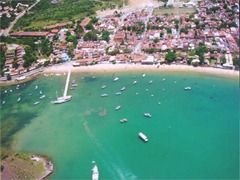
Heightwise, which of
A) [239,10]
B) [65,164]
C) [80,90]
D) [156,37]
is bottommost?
[65,164]

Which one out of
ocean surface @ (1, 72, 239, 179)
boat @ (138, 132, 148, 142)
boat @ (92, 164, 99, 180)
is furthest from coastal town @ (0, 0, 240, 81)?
boat @ (92, 164, 99, 180)

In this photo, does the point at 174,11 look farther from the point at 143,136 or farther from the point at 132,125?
the point at 143,136

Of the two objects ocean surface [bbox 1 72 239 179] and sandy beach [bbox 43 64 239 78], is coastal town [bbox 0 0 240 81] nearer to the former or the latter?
sandy beach [bbox 43 64 239 78]

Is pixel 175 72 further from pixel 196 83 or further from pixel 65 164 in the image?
pixel 65 164

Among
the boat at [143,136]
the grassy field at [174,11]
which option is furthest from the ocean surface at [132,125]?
the grassy field at [174,11]

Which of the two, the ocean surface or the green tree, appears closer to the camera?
the ocean surface

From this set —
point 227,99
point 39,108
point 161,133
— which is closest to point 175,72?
point 227,99

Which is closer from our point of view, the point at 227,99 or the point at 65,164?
the point at 65,164

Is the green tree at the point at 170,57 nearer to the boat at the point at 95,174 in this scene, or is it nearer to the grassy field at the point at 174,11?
the grassy field at the point at 174,11
